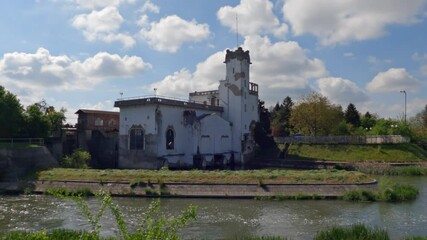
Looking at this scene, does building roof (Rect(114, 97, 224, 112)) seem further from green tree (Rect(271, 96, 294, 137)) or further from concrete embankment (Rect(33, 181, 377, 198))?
green tree (Rect(271, 96, 294, 137))

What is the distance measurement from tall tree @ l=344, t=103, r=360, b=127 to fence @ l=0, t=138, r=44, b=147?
63.4 meters

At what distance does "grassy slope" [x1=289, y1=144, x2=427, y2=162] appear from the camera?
2281 inches

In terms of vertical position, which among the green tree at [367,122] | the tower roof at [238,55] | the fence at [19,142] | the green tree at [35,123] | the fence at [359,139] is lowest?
the fence at [19,142]

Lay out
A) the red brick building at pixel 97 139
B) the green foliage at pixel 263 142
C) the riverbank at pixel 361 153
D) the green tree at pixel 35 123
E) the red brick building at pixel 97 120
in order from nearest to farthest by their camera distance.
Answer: the green tree at pixel 35 123 < the red brick building at pixel 97 139 < the red brick building at pixel 97 120 < the riverbank at pixel 361 153 < the green foliage at pixel 263 142

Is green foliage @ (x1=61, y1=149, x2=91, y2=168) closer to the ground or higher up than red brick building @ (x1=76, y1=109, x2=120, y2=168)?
closer to the ground

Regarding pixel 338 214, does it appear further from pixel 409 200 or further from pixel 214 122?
pixel 214 122

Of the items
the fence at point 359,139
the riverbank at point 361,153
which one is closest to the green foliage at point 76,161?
the riverbank at point 361,153

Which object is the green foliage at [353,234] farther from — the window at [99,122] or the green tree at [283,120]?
the green tree at [283,120]

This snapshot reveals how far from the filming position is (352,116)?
284 ft

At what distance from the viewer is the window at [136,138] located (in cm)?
4972

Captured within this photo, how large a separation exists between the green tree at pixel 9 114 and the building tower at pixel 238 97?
31.4 m

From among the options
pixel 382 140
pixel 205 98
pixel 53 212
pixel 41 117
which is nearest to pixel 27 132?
pixel 41 117

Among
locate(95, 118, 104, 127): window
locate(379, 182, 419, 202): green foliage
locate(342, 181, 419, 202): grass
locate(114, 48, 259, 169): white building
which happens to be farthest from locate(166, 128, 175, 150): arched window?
locate(379, 182, 419, 202): green foliage

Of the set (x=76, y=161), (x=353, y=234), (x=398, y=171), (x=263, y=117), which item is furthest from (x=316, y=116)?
(x=353, y=234)
